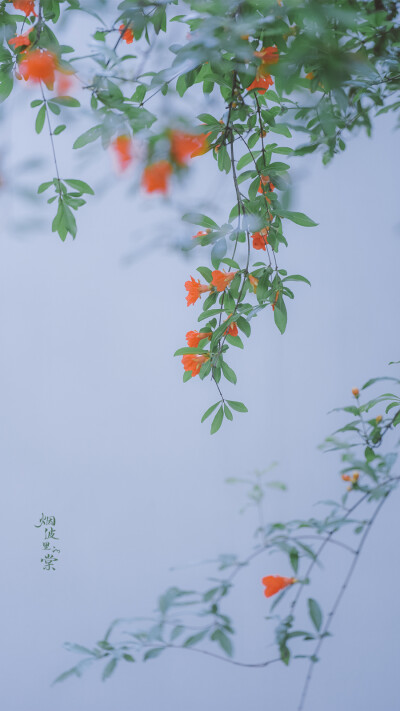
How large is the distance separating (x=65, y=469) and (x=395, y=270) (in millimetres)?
1254

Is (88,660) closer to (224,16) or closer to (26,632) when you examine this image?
(224,16)

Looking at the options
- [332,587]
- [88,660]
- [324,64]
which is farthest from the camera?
[332,587]

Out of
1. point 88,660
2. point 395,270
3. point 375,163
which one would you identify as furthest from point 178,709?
point 375,163

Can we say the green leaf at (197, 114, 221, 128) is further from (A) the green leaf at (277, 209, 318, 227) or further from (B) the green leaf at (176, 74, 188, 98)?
(A) the green leaf at (277, 209, 318, 227)

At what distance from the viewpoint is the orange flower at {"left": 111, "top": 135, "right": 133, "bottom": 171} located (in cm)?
57

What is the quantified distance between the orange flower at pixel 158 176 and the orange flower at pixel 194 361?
0.63 m

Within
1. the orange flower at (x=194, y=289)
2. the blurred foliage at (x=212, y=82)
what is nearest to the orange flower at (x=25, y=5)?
the blurred foliage at (x=212, y=82)

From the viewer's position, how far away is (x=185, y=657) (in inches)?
78.7

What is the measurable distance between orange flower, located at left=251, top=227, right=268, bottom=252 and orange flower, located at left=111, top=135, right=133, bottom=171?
490 millimetres

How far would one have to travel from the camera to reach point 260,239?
3.51ft

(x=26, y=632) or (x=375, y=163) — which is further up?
(x=375, y=163)

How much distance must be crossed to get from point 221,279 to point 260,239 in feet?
0.31
